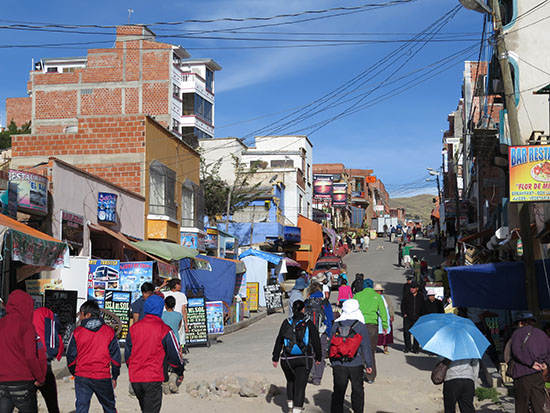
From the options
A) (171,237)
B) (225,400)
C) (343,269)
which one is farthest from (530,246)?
(343,269)

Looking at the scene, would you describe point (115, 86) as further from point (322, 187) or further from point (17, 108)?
point (322, 187)

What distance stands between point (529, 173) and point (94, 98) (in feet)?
145

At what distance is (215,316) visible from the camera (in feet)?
67.7

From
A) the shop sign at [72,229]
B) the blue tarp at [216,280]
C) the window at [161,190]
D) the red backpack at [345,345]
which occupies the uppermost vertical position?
the window at [161,190]

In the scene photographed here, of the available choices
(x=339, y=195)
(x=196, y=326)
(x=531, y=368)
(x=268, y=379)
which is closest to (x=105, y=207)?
(x=196, y=326)

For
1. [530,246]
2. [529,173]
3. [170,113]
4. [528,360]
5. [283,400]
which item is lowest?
[283,400]

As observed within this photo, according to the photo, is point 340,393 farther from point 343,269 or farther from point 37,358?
point 343,269

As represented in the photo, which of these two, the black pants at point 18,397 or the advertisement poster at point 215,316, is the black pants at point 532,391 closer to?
the black pants at point 18,397

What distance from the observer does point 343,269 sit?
43.0 metres

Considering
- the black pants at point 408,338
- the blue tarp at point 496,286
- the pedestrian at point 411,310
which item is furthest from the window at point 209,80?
the blue tarp at point 496,286

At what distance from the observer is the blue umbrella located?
787 centimetres

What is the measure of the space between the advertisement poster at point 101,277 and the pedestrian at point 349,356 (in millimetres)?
9930

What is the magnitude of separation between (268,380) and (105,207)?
9.85m

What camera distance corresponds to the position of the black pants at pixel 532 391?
8.80m
